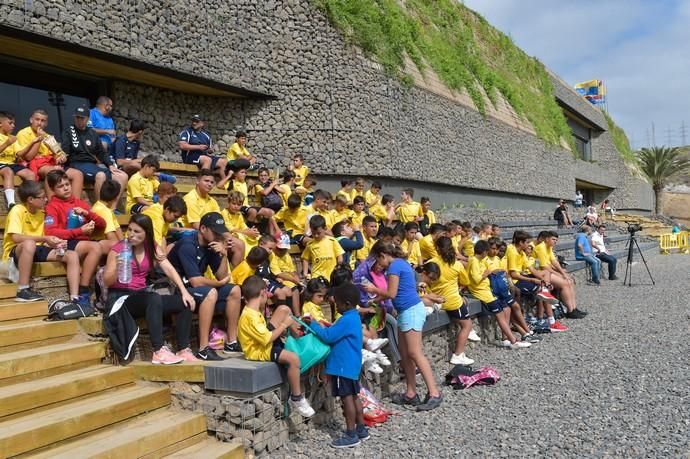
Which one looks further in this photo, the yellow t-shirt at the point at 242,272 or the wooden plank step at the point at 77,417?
the yellow t-shirt at the point at 242,272

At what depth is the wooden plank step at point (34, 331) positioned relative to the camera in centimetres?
430

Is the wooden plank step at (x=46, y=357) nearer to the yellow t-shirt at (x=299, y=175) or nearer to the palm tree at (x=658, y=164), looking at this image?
the yellow t-shirt at (x=299, y=175)

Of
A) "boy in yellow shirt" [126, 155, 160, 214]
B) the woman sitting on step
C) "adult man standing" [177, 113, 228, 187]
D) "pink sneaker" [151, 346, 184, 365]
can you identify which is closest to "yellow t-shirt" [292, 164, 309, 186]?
"adult man standing" [177, 113, 228, 187]

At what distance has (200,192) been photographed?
22.3 feet

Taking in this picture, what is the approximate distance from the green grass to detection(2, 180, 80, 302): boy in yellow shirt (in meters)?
11.9

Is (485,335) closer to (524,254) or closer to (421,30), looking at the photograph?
(524,254)

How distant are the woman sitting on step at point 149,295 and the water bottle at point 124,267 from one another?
1 centimetres

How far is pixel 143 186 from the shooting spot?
24.3 ft

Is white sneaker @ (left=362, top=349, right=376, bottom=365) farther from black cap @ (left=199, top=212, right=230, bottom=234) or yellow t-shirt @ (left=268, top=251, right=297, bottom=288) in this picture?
black cap @ (left=199, top=212, right=230, bottom=234)

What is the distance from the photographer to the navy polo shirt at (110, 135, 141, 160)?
28.3ft

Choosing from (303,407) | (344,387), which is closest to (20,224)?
(303,407)

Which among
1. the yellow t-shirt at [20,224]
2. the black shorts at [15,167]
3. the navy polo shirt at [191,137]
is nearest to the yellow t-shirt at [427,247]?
the navy polo shirt at [191,137]

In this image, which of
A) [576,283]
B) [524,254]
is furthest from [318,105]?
[576,283]

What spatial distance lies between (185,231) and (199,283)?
124 centimetres
